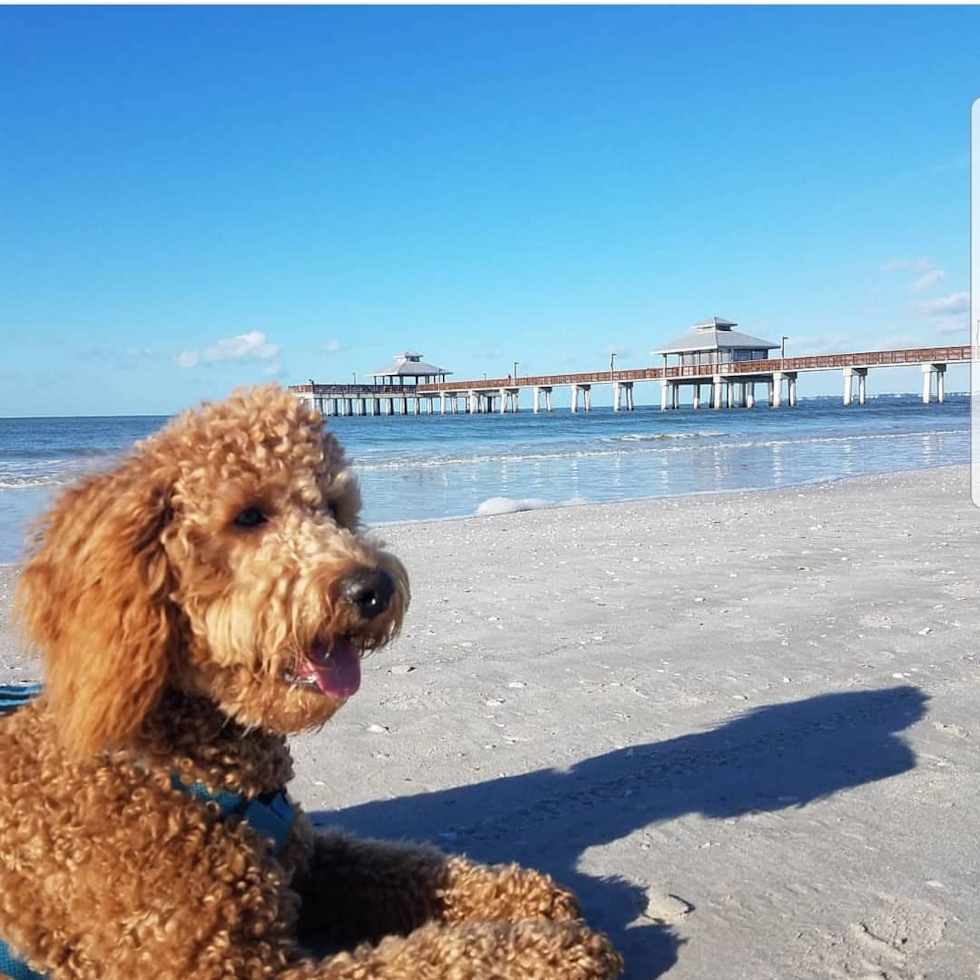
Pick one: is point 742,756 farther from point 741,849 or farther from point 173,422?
point 173,422

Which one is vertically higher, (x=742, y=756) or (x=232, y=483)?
(x=232, y=483)

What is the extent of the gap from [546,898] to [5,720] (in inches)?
59.0

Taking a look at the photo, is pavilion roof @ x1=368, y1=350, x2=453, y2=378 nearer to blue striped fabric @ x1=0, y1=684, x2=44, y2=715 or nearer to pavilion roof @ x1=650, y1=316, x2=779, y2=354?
pavilion roof @ x1=650, y1=316, x2=779, y2=354

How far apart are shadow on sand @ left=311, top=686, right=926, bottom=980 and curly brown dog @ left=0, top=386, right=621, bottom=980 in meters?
0.81

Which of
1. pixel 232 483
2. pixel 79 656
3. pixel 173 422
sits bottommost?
pixel 79 656

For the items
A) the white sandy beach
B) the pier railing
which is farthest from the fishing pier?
the white sandy beach

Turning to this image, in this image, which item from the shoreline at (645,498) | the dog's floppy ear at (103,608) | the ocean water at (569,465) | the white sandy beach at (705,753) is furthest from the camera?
the ocean water at (569,465)

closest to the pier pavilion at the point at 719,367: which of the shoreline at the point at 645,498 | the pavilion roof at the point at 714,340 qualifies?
the pavilion roof at the point at 714,340

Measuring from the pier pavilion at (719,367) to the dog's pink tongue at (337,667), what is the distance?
71111 millimetres

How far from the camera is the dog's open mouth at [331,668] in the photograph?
2223 mm

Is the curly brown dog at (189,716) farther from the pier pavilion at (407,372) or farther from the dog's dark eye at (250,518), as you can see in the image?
the pier pavilion at (407,372)

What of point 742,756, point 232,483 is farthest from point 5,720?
point 742,756

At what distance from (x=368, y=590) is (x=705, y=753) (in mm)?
2254

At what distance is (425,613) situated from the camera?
6609 millimetres
